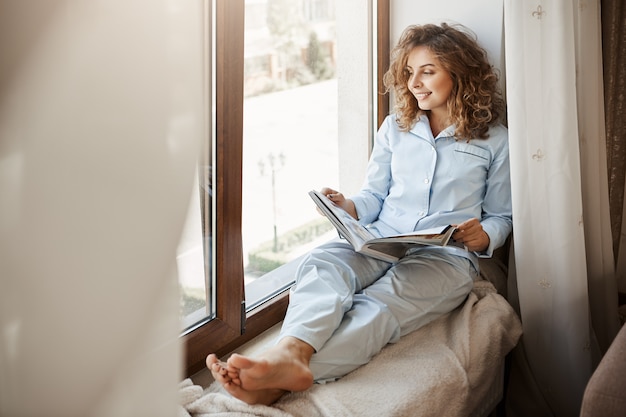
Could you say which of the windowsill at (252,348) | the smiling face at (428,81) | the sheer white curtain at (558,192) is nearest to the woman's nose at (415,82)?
the smiling face at (428,81)

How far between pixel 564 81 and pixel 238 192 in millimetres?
826

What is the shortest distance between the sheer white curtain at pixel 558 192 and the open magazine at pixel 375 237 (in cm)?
25

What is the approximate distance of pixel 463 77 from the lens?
188 cm

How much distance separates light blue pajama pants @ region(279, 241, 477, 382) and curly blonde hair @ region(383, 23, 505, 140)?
386 mm

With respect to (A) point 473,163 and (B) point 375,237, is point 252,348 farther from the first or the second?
(A) point 473,163

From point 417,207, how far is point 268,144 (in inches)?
18.4

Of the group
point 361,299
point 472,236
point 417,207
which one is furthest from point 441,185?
point 361,299

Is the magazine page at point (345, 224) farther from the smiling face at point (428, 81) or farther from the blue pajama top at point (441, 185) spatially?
the smiling face at point (428, 81)

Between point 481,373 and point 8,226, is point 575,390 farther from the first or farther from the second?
point 8,226

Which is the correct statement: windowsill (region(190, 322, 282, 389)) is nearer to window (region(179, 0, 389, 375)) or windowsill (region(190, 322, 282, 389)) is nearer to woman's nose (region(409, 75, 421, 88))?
window (region(179, 0, 389, 375))

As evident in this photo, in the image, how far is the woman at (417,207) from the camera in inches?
58.2

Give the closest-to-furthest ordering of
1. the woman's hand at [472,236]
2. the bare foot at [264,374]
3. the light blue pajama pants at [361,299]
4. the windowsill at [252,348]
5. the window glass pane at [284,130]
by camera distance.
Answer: the bare foot at [264,374] → the light blue pajama pants at [361,299] → the windowsill at [252,348] → the woman's hand at [472,236] → the window glass pane at [284,130]

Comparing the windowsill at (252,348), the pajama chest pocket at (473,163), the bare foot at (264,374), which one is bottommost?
the windowsill at (252,348)

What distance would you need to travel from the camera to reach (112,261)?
67 centimetres
